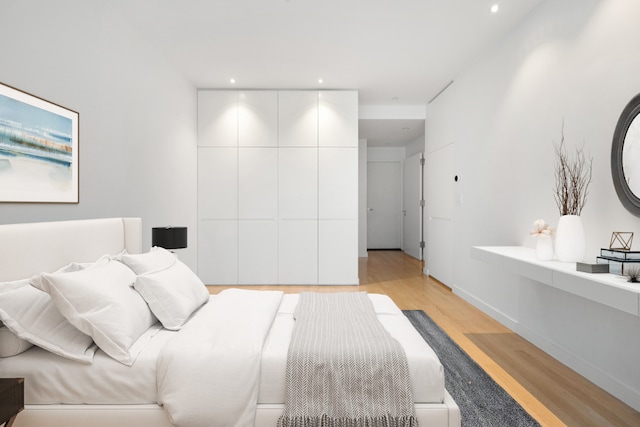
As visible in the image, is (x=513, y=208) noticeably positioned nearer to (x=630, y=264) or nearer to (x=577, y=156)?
(x=577, y=156)

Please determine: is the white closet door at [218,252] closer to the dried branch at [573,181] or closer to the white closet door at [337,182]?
the white closet door at [337,182]

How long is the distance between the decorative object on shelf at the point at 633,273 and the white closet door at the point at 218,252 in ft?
13.8

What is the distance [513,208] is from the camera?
337 cm

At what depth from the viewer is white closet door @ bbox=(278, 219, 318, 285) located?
5.09m

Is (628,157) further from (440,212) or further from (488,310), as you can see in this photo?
(440,212)

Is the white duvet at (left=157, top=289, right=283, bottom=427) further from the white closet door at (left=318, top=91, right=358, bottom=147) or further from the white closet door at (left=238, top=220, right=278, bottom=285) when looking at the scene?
the white closet door at (left=318, top=91, right=358, bottom=147)

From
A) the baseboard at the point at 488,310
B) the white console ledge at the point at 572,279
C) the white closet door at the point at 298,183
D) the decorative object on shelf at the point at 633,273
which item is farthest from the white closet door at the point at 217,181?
the decorative object on shelf at the point at 633,273

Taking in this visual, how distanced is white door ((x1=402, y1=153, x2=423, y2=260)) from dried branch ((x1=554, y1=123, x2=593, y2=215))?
15.5 ft

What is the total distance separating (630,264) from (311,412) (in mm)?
1715

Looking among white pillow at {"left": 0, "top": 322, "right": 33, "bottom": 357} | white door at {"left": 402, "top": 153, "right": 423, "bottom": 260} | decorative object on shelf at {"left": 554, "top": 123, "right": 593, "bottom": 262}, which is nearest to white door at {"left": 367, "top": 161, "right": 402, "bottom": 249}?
white door at {"left": 402, "top": 153, "right": 423, "bottom": 260}

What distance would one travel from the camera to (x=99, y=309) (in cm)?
165

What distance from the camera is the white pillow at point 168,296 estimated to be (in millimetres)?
1945

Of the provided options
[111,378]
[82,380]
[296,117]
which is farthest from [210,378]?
[296,117]

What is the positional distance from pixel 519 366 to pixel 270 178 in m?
3.60
